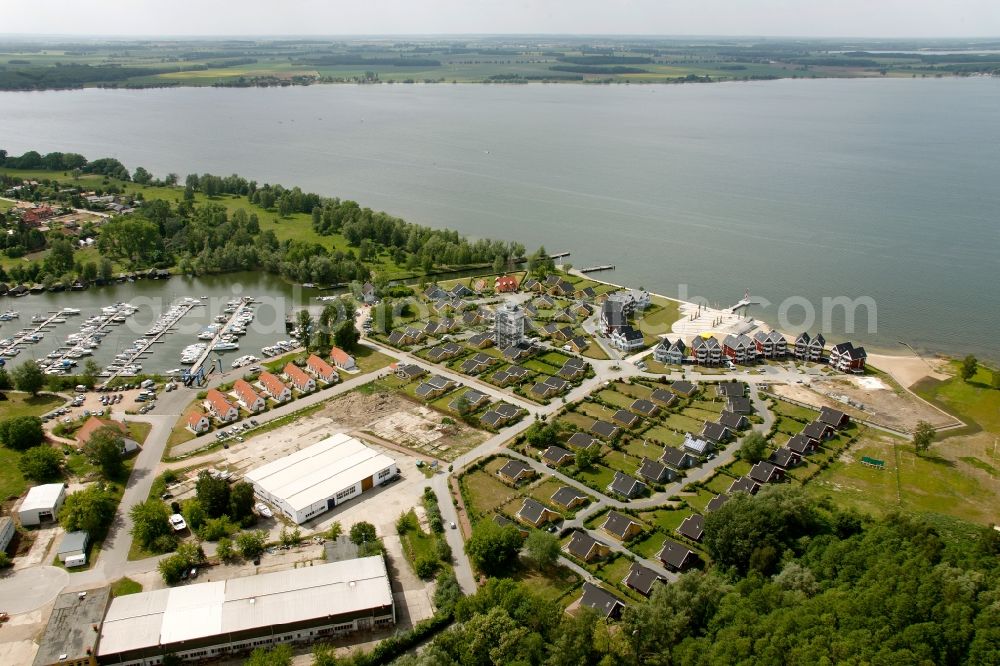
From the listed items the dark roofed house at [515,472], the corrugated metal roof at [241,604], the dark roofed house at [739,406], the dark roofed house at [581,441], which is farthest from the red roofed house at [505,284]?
the corrugated metal roof at [241,604]

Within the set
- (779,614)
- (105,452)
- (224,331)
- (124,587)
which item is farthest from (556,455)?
(224,331)

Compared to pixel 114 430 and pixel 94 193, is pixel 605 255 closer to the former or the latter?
pixel 114 430

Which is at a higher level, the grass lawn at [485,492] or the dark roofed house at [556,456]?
the dark roofed house at [556,456]

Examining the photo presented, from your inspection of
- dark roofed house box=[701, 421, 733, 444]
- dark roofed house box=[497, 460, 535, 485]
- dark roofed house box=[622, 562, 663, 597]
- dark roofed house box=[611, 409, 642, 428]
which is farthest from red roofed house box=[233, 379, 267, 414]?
dark roofed house box=[701, 421, 733, 444]

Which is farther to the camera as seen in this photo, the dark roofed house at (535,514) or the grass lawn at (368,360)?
the grass lawn at (368,360)

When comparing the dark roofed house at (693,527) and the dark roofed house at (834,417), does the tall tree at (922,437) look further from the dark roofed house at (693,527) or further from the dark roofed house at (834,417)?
the dark roofed house at (693,527)

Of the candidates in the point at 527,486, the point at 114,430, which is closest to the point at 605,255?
the point at 527,486

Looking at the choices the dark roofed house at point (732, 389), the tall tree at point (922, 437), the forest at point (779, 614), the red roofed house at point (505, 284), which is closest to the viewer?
the forest at point (779, 614)

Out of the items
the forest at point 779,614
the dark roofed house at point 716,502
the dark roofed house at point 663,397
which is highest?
the forest at point 779,614
